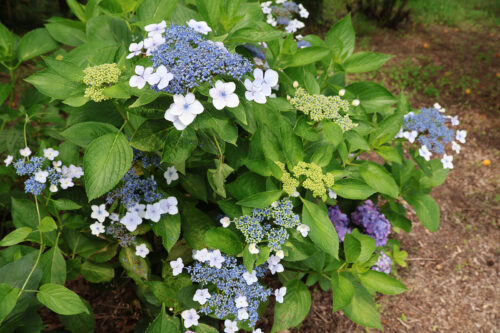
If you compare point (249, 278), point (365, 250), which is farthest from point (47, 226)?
point (365, 250)

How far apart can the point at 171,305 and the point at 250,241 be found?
0.53 metres

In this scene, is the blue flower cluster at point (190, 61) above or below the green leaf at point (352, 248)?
above

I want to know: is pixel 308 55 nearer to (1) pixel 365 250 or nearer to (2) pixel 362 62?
(2) pixel 362 62

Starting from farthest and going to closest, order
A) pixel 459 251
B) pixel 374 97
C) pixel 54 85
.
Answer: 1. pixel 459 251
2. pixel 374 97
3. pixel 54 85

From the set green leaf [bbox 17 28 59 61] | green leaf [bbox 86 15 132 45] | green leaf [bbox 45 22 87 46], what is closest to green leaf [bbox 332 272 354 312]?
green leaf [bbox 86 15 132 45]

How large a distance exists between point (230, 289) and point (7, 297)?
75 centimetres

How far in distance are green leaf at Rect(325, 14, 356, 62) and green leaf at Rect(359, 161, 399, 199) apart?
564 millimetres

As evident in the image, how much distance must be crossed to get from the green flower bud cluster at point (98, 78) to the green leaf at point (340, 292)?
1161 millimetres

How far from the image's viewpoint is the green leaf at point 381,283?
1.54 meters

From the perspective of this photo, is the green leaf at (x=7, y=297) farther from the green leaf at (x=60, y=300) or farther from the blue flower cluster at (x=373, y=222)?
the blue flower cluster at (x=373, y=222)

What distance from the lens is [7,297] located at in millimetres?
1156

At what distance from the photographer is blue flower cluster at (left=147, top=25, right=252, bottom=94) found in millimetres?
939

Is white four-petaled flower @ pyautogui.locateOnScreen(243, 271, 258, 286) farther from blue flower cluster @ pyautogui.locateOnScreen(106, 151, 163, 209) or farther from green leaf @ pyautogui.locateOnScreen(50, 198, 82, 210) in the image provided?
green leaf @ pyautogui.locateOnScreen(50, 198, 82, 210)

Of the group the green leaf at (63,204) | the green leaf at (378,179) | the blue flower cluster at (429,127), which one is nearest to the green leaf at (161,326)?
the green leaf at (63,204)
